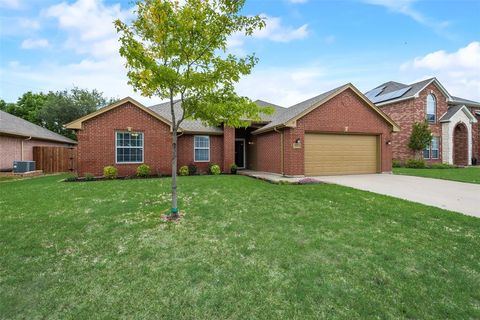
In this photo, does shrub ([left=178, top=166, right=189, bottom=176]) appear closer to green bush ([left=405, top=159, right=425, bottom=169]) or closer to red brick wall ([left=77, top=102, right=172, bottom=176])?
red brick wall ([left=77, top=102, right=172, bottom=176])

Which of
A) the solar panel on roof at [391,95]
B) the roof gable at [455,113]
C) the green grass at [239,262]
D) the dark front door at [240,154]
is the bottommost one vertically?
the green grass at [239,262]

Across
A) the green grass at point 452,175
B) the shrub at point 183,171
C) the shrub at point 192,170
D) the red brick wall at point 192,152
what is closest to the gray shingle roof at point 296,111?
the red brick wall at point 192,152

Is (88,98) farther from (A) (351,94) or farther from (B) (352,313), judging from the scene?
(B) (352,313)

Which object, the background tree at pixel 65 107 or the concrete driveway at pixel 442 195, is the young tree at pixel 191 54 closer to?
the concrete driveway at pixel 442 195

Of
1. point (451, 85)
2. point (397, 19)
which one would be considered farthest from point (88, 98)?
point (451, 85)

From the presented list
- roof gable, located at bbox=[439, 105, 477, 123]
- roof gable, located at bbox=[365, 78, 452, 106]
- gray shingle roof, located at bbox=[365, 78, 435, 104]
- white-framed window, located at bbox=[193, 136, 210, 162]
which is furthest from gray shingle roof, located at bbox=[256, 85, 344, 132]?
roof gable, located at bbox=[439, 105, 477, 123]

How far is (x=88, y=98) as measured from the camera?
95.6 feet

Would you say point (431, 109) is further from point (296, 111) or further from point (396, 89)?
point (296, 111)

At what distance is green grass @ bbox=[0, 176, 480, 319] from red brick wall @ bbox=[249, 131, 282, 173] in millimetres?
7334

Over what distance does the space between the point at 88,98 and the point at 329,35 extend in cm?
2821

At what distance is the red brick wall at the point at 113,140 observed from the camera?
40.5 feet

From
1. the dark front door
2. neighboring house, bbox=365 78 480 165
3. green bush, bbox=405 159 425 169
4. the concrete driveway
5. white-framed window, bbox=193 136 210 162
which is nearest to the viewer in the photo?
the concrete driveway

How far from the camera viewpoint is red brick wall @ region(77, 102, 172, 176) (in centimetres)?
1234

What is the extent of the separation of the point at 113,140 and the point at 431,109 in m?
26.7
